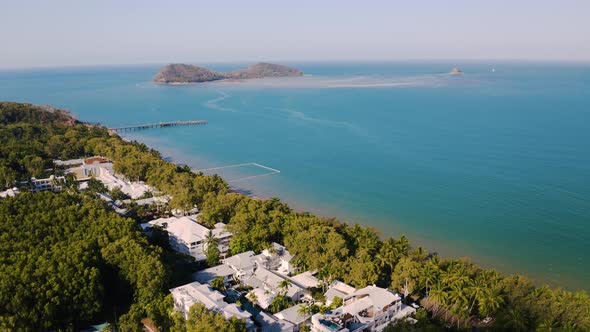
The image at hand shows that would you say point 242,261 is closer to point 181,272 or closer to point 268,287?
point 268,287

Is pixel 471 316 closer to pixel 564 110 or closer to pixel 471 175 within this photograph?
pixel 471 175

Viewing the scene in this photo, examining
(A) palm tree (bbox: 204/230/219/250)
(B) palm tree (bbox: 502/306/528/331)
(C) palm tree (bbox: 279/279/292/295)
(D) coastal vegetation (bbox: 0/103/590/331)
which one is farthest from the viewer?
(A) palm tree (bbox: 204/230/219/250)

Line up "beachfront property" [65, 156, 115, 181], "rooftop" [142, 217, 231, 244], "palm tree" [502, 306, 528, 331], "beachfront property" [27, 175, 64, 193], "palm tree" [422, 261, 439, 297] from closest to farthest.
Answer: "palm tree" [502, 306, 528, 331]
"palm tree" [422, 261, 439, 297]
"rooftop" [142, 217, 231, 244]
"beachfront property" [27, 175, 64, 193]
"beachfront property" [65, 156, 115, 181]

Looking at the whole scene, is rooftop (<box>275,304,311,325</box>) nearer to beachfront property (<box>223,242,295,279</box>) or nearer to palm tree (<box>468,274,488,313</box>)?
beachfront property (<box>223,242,295,279</box>)

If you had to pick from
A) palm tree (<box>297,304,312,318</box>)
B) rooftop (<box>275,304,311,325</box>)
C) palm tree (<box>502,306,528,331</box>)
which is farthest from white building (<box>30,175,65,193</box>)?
palm tree (<box>502,306,528,331</box>)

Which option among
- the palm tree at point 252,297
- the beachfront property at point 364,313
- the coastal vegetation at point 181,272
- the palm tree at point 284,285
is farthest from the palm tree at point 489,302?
the palm tree at point 252,297

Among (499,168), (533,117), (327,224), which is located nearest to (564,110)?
(533,117)
